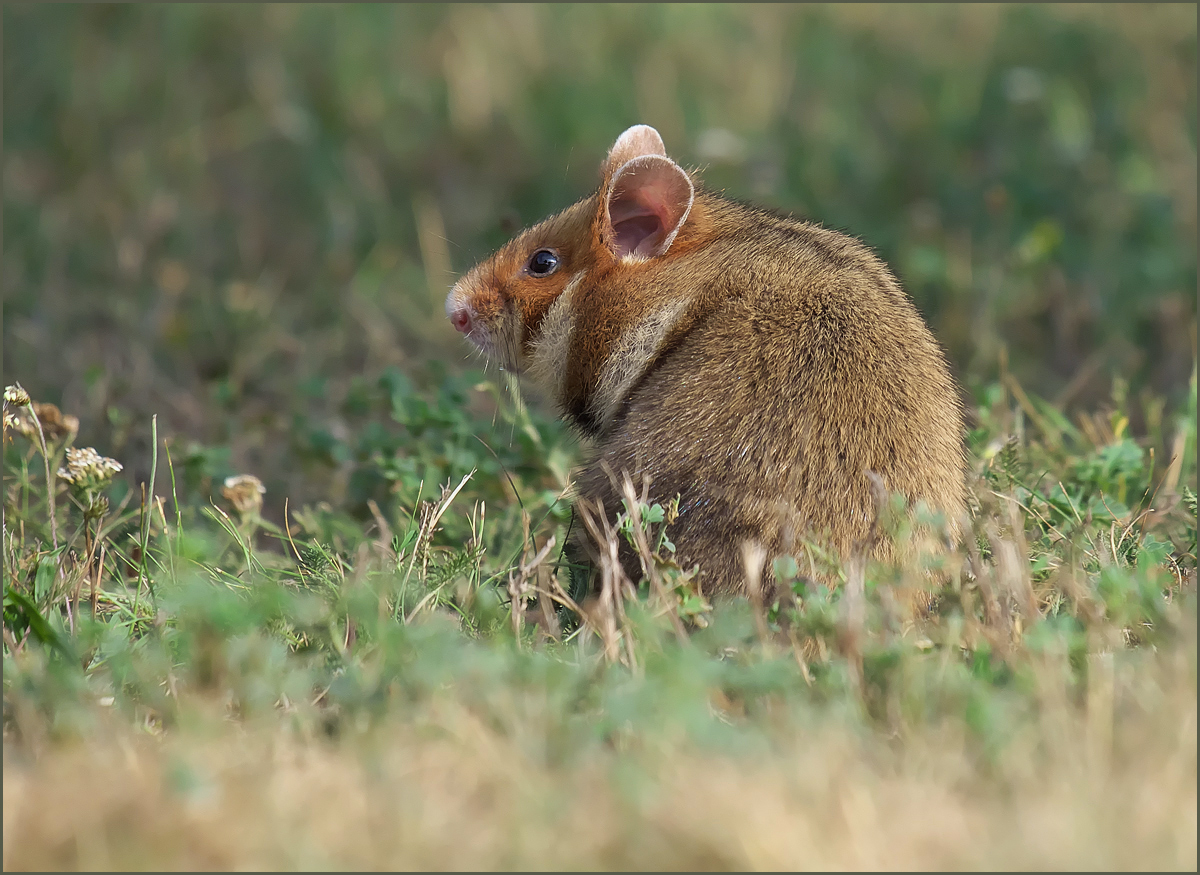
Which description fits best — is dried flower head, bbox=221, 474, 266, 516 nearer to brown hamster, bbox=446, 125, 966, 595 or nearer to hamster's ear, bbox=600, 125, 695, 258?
brown hamster, bbox=446, 125, 966, 595

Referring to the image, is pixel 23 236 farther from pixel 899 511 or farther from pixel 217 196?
pixel 899 511

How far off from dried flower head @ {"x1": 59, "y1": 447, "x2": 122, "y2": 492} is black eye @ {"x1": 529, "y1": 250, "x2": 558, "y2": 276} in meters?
1.24

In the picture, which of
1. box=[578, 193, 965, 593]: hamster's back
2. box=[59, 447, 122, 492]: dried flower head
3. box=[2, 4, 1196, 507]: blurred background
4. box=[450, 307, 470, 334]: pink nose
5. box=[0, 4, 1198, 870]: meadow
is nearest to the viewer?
box=[0, 4, 1198, 870]: meadow

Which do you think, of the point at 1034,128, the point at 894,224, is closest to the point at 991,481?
the point at 894,224

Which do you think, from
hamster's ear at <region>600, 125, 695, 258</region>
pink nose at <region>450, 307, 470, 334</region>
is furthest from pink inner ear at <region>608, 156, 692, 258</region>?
pink nose at <region>450, 307, 470, 334</region>

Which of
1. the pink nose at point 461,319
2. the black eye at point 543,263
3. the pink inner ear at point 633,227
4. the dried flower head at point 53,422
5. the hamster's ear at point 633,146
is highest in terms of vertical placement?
the hamster's ear at point 633,146

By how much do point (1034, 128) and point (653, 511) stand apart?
4.74m

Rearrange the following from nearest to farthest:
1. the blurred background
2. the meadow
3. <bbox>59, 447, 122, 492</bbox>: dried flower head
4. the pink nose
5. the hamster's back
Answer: the meadow → the hamster's back → <bbox>59, 447, 122, 492</bbox>: dried flower head → the pink nose → the blurred background

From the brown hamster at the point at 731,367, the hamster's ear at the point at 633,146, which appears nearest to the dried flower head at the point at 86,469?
the brown hamster at the point at 731,367

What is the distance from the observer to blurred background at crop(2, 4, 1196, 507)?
551cm

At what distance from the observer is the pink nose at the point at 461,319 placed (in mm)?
4031

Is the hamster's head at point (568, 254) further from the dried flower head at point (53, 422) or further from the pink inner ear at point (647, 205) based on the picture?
the dried flower head at point (53, 422)

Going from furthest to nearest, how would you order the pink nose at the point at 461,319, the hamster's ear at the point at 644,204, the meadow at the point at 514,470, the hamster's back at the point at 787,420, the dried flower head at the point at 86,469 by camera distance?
the pink nose at the point at 461,319
the hamster's ear at the point at 644,204
the dried flower head at the point at 86,469
the hamster's back at the point at 787,420
the meadow at the point at 514,470

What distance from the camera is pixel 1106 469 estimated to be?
159 inches
